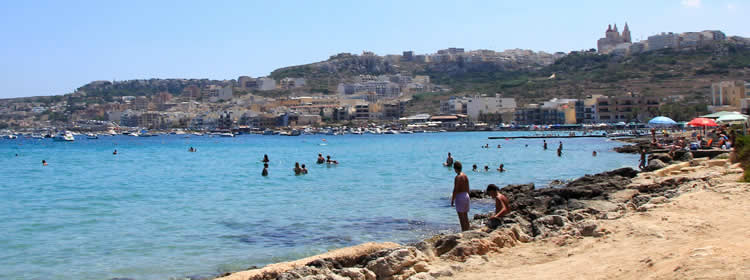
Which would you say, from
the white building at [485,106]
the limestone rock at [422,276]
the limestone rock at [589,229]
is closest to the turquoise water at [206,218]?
the limestone rock at [422,276]

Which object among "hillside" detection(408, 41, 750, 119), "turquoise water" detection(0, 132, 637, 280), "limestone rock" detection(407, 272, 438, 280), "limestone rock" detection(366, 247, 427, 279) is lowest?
"turquoise water" detection(0, 132, 637, 280)

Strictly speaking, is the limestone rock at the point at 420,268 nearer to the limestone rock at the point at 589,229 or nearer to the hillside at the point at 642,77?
the limestone rock at the point at 589,229

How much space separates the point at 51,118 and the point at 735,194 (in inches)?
8147

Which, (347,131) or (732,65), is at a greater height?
(732,65)

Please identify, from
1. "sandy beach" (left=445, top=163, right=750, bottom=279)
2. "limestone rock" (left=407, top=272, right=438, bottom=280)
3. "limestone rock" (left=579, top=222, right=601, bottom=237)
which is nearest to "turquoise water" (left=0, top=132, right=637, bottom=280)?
"limestone rock" (left=407, top=272, right=438, bottom=280)

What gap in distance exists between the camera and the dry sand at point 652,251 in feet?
18.9

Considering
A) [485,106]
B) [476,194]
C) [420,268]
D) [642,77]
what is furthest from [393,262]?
[642,77]

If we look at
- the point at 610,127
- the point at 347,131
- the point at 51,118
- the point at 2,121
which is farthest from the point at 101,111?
the point at 610,127

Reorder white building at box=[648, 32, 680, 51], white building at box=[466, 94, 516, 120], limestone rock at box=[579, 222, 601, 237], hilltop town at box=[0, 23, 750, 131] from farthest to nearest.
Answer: white building at box=[648, 32, 680, 51]
white building at box=[466, 94, 516, 120]
hilltop town at box=[0, 23, 750, 131]
limestone rock at box=[579, 222, 601, 237]

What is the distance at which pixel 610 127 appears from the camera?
88.9 m

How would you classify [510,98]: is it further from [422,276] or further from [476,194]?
[422,276]

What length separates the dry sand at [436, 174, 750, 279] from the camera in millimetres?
5746

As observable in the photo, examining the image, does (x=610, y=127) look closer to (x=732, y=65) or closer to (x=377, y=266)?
(x=732, y=65)

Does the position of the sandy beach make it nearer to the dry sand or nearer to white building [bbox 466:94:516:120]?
the dry sand
